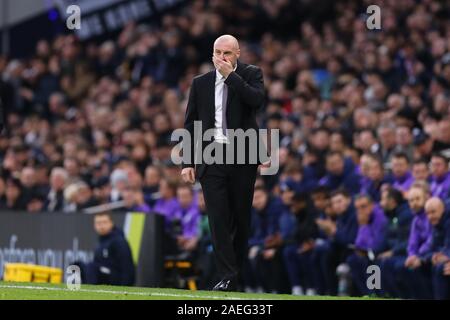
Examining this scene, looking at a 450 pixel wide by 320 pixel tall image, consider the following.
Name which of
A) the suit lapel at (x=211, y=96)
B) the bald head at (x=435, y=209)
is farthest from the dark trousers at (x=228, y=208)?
the bald head at (x=435, y=209)

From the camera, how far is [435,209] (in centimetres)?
1286

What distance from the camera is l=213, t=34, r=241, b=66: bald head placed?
31.6 ft

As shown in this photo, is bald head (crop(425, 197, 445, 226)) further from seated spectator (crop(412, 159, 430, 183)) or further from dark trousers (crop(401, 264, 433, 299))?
seated spectator (crop(412, 159, 430, 183))

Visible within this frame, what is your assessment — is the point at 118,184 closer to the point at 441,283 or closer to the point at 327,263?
the point at 327,263

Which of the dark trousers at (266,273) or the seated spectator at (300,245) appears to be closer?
the seated spectator at (300,245)

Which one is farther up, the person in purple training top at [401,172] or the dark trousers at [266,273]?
the person in purple training top at [401,172]

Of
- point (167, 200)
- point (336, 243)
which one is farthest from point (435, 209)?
point (167, 200)

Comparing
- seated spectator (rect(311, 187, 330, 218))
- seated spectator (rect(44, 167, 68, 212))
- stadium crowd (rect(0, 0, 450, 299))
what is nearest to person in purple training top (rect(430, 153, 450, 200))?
stadium crowd (rect(0, 0, 450, 299))

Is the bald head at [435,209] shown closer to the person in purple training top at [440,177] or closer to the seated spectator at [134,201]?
the person in purple training top at [440,177]

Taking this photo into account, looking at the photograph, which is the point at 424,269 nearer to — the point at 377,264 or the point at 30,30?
the point at 377,264

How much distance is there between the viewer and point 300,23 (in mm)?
23172

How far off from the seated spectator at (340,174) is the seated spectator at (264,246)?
0.72 meters

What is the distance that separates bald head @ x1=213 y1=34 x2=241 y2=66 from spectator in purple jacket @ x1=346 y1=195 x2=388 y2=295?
4.77 meters

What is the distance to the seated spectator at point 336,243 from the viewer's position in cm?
1451
